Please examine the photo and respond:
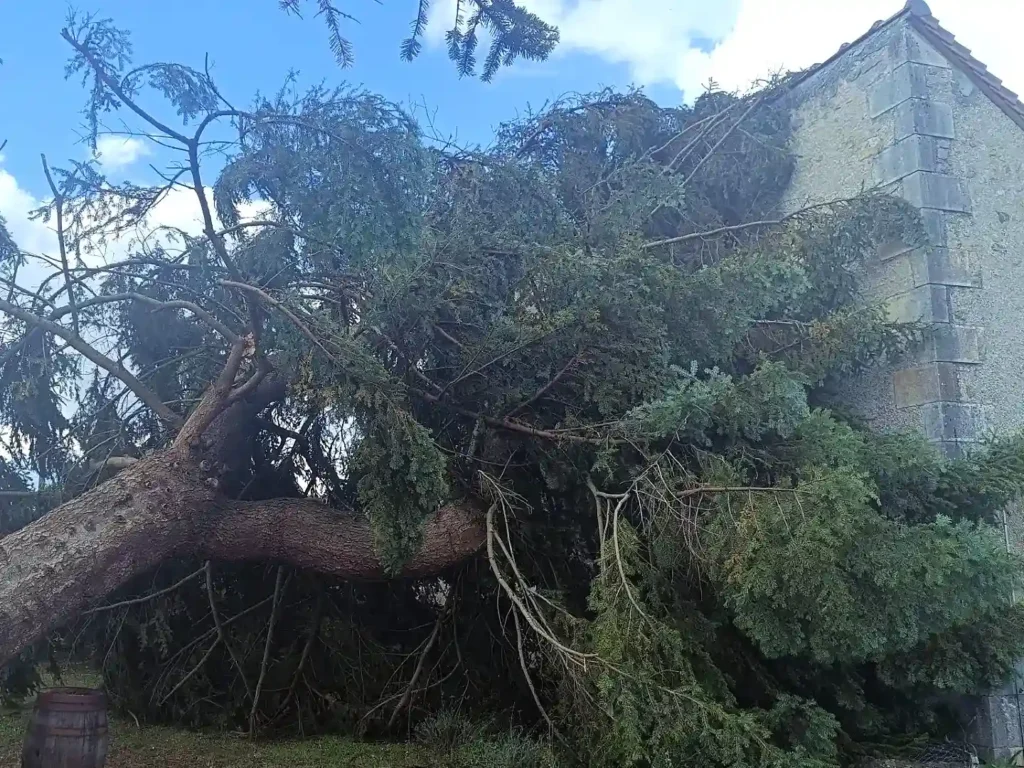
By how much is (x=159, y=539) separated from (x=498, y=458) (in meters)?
2.48

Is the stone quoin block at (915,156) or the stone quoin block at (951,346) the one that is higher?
the stone quoin block at (915,156)

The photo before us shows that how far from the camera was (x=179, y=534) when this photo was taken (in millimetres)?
5926

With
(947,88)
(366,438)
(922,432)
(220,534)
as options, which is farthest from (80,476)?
(947,88)

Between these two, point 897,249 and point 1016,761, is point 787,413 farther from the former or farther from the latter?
point 1016,761

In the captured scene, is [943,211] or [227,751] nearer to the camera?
[227,751]

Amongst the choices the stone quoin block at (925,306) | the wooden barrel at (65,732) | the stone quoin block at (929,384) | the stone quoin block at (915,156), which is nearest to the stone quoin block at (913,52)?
the stone quoin block at (915,156)

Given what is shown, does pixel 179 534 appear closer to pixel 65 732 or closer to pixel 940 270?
pixel 65 732

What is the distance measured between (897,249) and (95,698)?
663 centimetres

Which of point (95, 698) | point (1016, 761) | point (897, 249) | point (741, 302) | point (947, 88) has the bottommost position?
point (1016, 761)

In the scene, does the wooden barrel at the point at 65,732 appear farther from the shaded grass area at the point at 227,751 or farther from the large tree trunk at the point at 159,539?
the shaded grass area at the point at 227,751

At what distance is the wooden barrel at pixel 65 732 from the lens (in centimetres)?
538

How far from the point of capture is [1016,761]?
5797 millimetres

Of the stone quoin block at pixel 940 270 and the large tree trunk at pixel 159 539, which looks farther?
the stone quoin block at pixel 940 270

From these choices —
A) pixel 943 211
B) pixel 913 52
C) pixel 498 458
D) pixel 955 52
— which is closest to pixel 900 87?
pixel 913 52
